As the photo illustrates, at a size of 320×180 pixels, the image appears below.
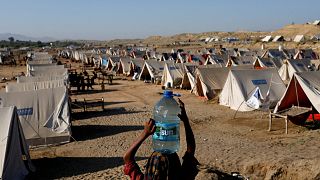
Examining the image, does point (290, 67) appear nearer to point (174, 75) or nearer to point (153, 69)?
point (174, 75)

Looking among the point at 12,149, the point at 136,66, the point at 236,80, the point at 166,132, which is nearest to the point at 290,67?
the point at 236,80

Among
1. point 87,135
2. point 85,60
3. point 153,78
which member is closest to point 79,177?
point 87,135

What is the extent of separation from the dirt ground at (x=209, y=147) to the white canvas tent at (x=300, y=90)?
878mm

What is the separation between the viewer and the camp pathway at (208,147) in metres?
10.6

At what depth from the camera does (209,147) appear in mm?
13516

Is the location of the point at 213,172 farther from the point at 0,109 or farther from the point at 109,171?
the point at 0,109

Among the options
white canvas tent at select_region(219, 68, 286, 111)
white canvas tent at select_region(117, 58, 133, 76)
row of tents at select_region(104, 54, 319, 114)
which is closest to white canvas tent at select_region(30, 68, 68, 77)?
row of tents at select_region(104, 54, 319, 114)

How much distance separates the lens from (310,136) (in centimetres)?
1397

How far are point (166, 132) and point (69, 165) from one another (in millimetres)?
9665

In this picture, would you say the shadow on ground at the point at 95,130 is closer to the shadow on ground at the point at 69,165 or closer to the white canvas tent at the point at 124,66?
the shadow on ground at the point at 69,165

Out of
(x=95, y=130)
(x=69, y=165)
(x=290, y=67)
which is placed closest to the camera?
(x=69, y=165)

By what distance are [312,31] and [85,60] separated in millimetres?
64792

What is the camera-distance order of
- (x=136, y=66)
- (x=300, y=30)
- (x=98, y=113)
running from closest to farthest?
1. (x=98, y=113)
2. (x=136, y=66)
3. (x=300, y=30)

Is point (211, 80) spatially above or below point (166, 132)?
below
